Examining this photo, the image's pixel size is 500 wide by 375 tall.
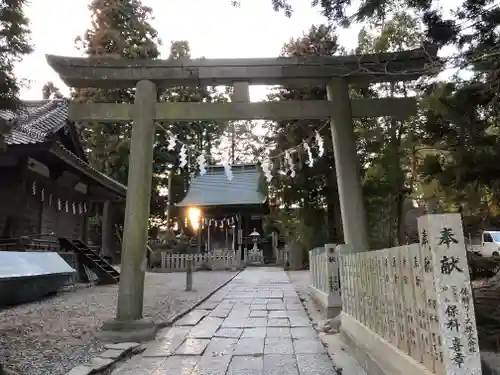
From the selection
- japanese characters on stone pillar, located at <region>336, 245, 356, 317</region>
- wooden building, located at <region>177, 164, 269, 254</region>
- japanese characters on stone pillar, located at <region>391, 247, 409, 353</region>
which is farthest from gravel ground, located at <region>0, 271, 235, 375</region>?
wooden building, located at <region>177, 164, 269, 254</region>

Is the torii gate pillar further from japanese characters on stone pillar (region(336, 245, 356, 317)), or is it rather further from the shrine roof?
japanese characters on stone pillar (region(336, 245, 356, 317))

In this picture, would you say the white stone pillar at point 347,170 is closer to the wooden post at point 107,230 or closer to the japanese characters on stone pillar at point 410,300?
the japanese characters on stone pillar at point 410,300

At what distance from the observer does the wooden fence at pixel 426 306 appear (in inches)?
100

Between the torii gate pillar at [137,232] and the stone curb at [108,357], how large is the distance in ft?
1.26

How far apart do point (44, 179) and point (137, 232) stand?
853cm

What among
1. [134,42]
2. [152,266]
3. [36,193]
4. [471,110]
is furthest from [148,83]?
[134,42]

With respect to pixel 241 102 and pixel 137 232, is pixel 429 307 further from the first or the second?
pixel 241 102

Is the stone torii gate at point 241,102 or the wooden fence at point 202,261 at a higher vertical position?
the stone torii gate at point 241,102

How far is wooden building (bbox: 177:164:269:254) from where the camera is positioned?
26172 mm

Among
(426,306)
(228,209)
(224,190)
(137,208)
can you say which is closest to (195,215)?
(228,209)

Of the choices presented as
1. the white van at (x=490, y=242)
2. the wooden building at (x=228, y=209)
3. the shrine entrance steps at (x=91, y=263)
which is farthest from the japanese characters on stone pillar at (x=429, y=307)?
the wooden building at (x=228, y=209)

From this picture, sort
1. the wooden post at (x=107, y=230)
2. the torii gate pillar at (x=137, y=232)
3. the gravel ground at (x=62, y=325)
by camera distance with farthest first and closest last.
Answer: the wooden post at (x=107, y=230) → the torii gate pillar at (x=137, y=232) → the gravel ground at (x=62, y=325)

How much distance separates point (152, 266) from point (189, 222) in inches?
232

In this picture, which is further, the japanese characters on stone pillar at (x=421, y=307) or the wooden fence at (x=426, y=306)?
the japanese characters on stone pillar at (x=421, y=307)
